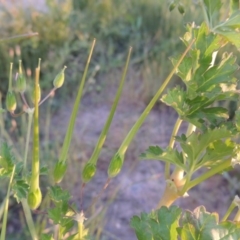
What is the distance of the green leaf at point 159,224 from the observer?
507 mm

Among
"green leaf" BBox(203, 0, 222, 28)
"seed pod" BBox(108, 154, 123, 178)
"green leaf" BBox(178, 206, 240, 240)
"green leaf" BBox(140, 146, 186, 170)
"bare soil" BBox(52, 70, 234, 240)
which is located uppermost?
"green leaf" BBox(203, 0, 222, 28)

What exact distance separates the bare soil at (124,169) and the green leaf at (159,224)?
1.12 m

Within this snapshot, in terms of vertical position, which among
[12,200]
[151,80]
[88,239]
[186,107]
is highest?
[186,107]

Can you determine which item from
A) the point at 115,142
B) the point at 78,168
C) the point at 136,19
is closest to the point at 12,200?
the point at 78,168

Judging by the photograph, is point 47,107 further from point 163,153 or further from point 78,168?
point 163,153

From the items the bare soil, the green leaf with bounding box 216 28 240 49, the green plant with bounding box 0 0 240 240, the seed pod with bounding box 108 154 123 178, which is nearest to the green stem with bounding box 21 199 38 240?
the green plant with bounding box 0 0 240 240

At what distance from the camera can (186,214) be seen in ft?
1.66

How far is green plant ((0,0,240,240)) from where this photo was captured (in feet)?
1.63

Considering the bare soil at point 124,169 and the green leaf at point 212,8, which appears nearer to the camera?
the green leaf at point 212,8

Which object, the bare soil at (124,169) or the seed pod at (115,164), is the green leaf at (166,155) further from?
the bare soil at (124,169)

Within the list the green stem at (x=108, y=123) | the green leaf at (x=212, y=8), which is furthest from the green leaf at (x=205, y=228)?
the green leaf at (x=212, y=8)

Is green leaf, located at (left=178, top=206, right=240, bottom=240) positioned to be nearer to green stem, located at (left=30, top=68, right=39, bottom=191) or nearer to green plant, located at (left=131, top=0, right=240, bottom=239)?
green plant, located at (left=131, top=0, right=240, bottom=239)

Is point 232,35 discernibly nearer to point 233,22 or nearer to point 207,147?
point 233,22

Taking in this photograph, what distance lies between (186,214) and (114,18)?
2761mm
